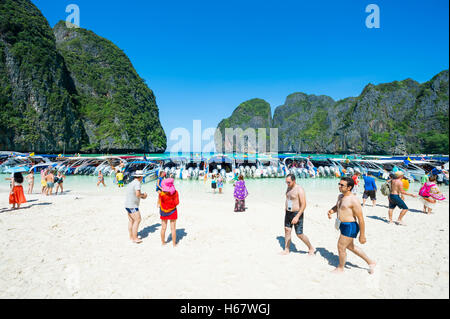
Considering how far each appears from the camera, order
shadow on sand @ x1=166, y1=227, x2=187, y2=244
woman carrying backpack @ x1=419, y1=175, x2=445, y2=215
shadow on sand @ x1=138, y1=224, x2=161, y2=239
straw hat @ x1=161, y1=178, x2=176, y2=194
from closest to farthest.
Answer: straw hat @ x1=161, y1=178, x2=176, y2=194 < shadow on sand @ x1=166, y1=227, x2=187, y2=244 < shadow on sand @ x1=138, y1=224, x2=161, y2=239 < woman carrying backpack @ x1=419, y1=175, x2=445, y2=215

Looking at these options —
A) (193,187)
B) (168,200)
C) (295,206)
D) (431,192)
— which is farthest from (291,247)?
(193,187)

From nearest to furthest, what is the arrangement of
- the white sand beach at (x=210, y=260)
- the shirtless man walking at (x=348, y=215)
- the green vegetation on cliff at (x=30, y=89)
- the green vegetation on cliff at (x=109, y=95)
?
the white sand beach at (x=210, y=260)
the shirtless man walking at (x=348, y=215)
the green vegetation on cliff at (x=30, y=89)
the green vegetation on cliff at (x=109, y=95)

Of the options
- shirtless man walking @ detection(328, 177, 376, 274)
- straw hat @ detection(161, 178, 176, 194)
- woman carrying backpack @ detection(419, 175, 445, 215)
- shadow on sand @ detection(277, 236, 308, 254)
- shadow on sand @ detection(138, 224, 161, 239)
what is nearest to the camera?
shirtless man walking @ detection(328, 177, 376, 274)

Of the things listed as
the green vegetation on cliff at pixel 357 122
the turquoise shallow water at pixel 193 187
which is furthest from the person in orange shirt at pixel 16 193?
the green vegetation on cliff at pixel 357 122

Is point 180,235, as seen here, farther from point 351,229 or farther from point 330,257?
point 351,229

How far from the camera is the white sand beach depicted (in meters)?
3.29

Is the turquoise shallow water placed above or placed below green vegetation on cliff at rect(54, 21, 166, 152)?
below

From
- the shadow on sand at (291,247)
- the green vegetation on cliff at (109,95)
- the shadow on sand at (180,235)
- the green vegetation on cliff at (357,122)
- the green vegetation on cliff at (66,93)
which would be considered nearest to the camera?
the shadow on sand at (291,247)

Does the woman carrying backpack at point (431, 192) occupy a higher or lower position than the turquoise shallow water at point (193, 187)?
higher

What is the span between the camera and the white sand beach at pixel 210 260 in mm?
3285

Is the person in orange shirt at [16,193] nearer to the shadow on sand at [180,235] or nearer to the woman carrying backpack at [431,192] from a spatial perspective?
the shadow on sand at [180,235]

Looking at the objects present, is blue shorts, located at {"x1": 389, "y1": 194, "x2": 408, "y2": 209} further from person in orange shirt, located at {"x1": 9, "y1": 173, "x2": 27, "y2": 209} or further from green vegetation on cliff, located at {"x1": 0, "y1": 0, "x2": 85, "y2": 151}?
green vegetation on cliff, located at {"x1": 0, "y1": 0, "x2": 85, "y2": 151}

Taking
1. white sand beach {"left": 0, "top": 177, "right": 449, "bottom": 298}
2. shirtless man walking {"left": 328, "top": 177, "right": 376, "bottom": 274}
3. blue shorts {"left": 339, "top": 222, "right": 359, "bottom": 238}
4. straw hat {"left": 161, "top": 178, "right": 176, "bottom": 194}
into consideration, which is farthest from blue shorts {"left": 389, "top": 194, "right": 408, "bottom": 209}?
straw hat {"left": 161, "top": 178, "right": 176, "bottom": 194}
